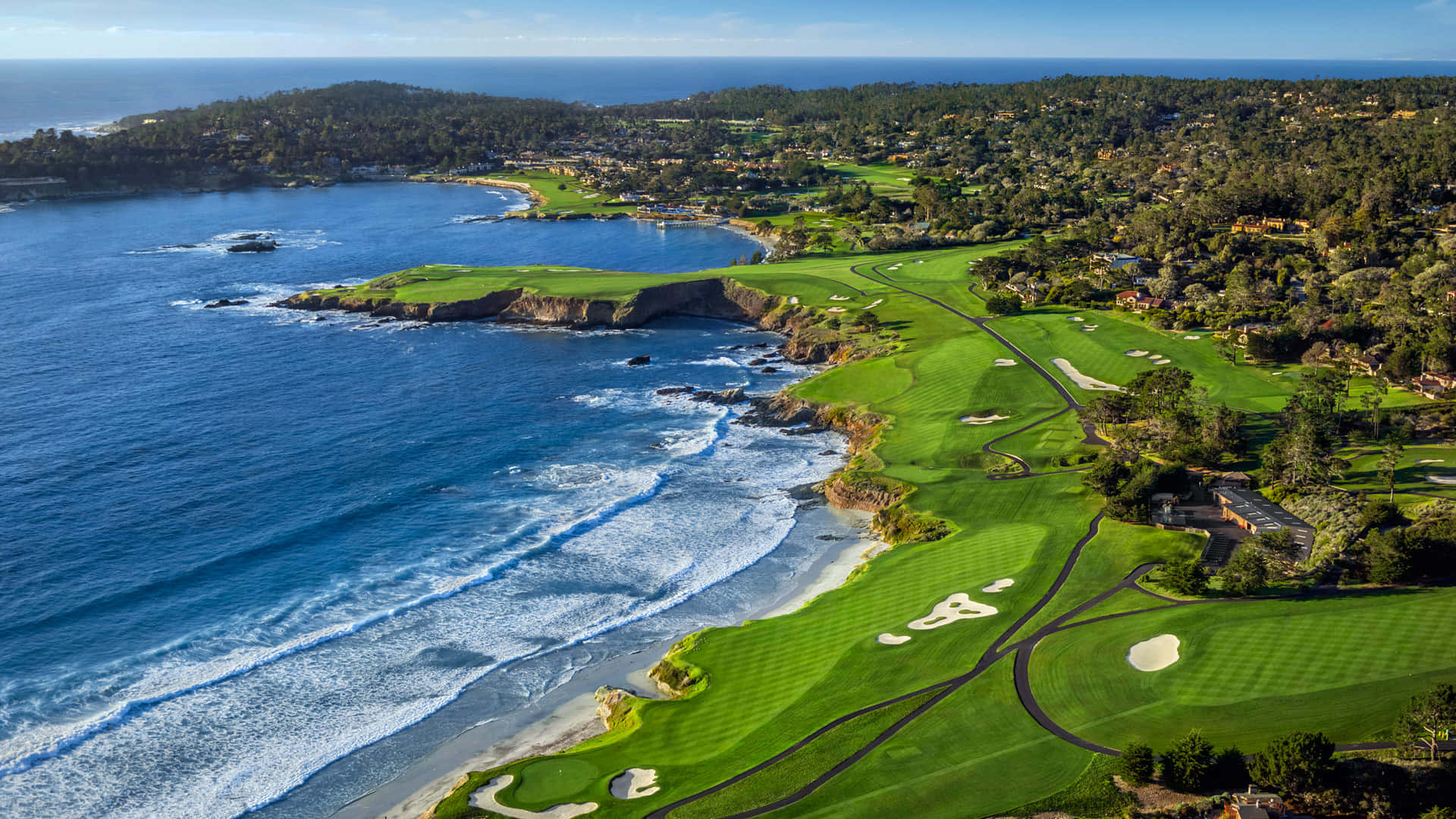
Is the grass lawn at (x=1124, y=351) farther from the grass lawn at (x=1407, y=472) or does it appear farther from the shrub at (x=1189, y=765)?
the shrub at (x=1189, y=765)

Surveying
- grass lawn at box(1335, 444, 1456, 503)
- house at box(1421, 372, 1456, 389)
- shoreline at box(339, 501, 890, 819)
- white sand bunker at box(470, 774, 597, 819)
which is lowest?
shoreline at box(339, 501, 890, 819)

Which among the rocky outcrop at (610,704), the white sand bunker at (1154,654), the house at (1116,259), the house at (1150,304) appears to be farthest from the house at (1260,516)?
the house at (1116,259)

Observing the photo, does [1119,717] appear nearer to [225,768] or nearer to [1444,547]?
[1444,547]

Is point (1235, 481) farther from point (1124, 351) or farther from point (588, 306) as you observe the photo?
point (588, 306)

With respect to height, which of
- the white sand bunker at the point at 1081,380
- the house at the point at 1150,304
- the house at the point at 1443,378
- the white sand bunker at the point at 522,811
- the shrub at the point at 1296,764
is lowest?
the white sand bunker at the point at 522,811

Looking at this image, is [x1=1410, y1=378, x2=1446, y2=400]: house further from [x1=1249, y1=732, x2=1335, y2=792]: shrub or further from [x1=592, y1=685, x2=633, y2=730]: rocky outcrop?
[x1=592, y1=685, x2=633, y2=730]: rocky outcrop

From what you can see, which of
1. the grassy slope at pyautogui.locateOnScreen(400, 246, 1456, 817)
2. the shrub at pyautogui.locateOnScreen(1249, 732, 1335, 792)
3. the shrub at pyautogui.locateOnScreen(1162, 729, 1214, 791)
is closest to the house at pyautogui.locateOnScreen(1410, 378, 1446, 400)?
the grassy slope at pyautogui.locateOnScreen(400, 246, 1456, 817)
